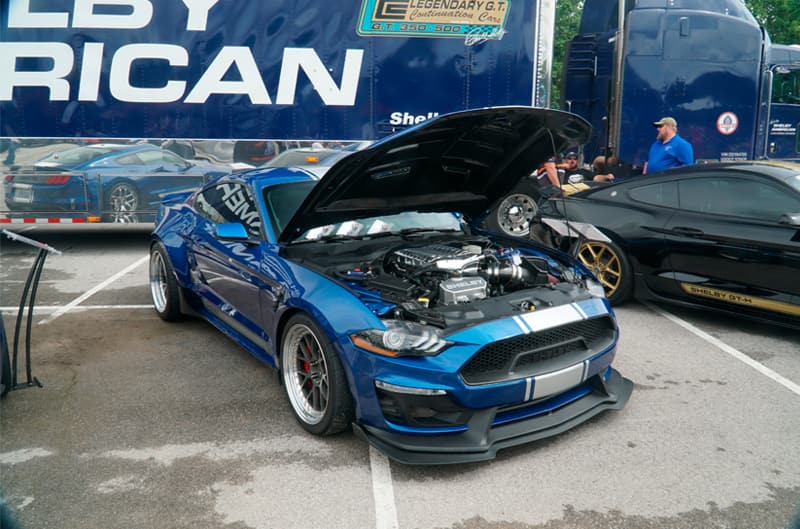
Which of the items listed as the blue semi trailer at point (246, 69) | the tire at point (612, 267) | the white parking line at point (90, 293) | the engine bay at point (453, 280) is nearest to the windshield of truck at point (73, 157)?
the blue semi trailer at point (246, 69)

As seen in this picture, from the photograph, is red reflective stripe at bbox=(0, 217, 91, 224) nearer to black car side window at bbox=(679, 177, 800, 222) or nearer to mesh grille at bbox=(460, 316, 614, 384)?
mesh grille at bbox=(460, 316, 614, 384)

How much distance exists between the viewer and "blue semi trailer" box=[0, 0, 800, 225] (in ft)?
26.9

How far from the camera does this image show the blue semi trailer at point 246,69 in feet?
26.9

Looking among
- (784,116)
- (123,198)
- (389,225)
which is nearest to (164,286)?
(389,225)

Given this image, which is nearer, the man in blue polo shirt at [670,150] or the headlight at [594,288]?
the headlight at [594,288]

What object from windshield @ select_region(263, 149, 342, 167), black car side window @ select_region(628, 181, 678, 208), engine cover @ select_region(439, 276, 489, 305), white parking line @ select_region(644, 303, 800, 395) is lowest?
white parking line @ select_region(644, 303, 800, 395)

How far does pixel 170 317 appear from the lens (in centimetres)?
564

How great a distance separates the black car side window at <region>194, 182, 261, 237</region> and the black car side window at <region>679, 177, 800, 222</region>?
3.77 metres

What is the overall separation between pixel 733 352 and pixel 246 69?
6.52 meters

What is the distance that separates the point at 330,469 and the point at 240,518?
0.55 metres

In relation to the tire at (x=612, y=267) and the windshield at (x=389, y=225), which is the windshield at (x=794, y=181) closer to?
the tire at (x=612, y=267)

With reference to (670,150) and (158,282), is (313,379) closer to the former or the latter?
(158,282)

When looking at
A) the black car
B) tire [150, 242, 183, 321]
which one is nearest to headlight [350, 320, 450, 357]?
the black car

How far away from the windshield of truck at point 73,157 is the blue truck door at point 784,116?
374 inches
